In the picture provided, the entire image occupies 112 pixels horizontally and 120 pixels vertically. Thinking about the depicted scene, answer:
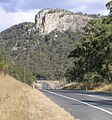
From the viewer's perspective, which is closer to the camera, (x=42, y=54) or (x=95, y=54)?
(x=95, y=54)

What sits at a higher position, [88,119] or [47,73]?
[47,73]

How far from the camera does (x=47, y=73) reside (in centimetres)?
16212

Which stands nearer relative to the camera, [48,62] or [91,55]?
[91,55]

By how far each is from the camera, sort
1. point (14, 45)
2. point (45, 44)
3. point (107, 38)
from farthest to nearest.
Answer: point (45, 44)
point (14, 45)
point (107, 38)

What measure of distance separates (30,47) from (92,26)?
4002 inches

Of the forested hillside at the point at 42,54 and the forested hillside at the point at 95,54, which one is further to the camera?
the forested hillside at the point at 42,54

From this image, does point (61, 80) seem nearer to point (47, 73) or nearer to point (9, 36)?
point (47, 73)

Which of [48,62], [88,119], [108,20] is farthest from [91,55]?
[48,62]

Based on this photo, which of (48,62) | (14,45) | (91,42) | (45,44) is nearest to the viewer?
(91,42)

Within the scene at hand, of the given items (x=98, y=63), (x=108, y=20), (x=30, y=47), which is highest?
(x=30, y=47)

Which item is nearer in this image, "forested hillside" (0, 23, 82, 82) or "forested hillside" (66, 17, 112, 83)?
"forested hillside" (66, 17, 112, 83)

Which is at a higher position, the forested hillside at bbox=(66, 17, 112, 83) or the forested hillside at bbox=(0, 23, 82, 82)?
the forested hillside at bbox=(0, 23, 82, 82)

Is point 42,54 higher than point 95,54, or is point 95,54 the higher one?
point 42,54

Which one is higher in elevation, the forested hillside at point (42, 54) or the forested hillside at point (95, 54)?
the forested hillside at point (42, 54)
